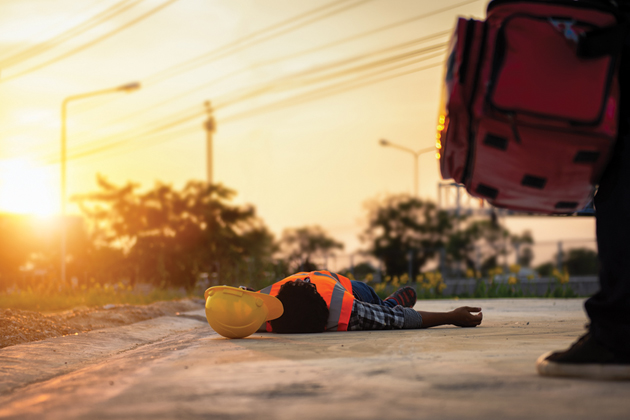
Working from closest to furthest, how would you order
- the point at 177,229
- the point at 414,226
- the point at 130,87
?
the point at 130,87, the point at 177,229, the point at 414,226

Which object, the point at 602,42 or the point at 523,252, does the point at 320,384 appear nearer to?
the point at 602,42

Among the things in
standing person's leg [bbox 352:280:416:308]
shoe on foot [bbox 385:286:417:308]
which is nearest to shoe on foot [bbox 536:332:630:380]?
standing person's leg [bbox 352:280:416:308]

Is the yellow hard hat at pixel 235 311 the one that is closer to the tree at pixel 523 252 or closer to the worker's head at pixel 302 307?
the worker's head at pixel 302 307

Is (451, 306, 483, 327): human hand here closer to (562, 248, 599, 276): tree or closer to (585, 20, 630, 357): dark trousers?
(585, 20, 630, 357): dark trousers

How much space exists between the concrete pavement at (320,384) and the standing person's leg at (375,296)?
122 cm

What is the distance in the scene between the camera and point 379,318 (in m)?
4.75

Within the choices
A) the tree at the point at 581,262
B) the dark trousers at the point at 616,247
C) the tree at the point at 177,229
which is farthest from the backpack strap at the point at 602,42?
the tree at the point at 581,262

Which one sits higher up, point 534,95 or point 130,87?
point 130,87

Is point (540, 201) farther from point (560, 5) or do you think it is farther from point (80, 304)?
point (80, 304)

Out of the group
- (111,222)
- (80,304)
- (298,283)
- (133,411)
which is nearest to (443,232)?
(111,222)

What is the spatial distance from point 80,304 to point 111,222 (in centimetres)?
1837

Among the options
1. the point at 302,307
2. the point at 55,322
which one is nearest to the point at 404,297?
the point at 302,307

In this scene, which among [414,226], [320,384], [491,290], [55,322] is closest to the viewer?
[320,384]

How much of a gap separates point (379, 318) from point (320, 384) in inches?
98.3
